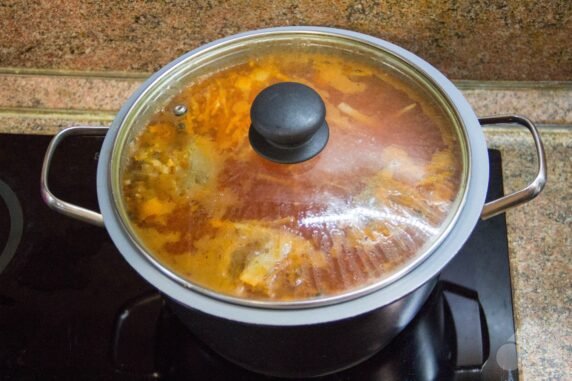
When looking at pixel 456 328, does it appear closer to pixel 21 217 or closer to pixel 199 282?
pixel 199 282

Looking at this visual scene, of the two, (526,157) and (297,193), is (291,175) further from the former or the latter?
(526,157)

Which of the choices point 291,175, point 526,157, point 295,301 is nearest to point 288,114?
point 291,175

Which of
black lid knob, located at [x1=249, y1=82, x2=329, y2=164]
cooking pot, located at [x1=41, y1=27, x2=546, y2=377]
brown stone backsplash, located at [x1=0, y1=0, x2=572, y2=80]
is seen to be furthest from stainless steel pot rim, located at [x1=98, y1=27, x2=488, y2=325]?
brown stone backsplash, located at [x1=0, y1=0, x2=572, y2=80]

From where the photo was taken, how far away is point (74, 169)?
4.35ft

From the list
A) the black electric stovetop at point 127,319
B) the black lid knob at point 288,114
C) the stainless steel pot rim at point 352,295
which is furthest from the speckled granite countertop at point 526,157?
the black lid knob at point 288,114

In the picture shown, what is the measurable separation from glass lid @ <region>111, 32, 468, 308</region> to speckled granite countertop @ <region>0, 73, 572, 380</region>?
0.40 m

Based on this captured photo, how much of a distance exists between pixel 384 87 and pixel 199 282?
45 cm

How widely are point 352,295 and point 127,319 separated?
1.75 ft

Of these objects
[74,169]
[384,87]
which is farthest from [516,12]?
[74,169]

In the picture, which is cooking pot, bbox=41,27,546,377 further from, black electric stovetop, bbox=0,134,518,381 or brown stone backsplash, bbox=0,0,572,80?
brown stone backsplash, bbox=0,0,572,80

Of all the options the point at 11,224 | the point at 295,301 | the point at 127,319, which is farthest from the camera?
the point at 11,224

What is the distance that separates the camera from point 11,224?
1.25 m

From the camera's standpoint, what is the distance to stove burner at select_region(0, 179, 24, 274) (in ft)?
3.98

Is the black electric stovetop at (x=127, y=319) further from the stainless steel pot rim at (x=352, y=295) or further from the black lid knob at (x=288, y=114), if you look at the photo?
the black lid knob at (x=288, y=114)
